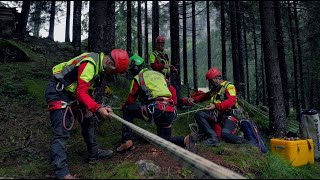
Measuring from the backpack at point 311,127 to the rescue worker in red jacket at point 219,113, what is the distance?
1.94m

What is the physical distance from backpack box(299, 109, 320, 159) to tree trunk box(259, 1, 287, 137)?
56.1 inches

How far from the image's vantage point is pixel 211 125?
25.0 ft

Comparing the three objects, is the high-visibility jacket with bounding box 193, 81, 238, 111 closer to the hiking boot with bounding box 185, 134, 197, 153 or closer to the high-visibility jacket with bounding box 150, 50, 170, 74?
the high-visibility jacket with bounding box 150, 50, 170, 74

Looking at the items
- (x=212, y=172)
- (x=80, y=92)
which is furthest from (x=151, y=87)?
(x=212, y=172)

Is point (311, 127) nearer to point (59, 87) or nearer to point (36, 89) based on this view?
point (59, 87)

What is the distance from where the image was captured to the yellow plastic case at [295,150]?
6.31m

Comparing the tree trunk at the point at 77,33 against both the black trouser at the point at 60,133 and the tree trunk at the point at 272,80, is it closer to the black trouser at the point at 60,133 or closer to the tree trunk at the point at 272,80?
the tree trunk at the point at 272,80

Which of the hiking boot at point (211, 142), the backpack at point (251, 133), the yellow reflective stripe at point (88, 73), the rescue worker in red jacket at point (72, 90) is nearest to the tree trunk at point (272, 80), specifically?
the backpack at point (251, 133)

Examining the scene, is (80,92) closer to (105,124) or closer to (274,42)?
(105,124)

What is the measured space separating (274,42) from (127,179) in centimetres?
781

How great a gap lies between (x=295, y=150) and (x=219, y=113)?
1963 millimetres

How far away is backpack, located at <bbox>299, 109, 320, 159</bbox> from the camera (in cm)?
757

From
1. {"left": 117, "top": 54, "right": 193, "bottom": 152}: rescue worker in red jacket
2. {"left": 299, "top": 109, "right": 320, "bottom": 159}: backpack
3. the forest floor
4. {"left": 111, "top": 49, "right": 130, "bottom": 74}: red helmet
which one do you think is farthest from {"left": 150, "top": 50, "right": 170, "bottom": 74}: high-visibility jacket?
{"left": 299, "top": 109, "right": 320, "bottom": 159}: backpack

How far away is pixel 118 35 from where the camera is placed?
118ft
